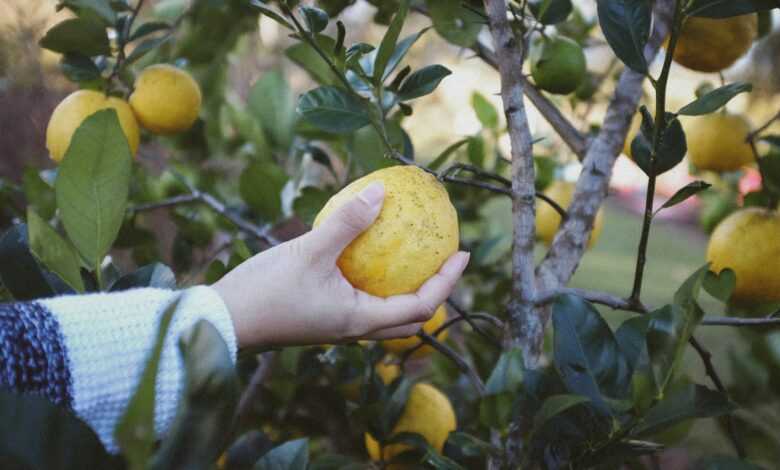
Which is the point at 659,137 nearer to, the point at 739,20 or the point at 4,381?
the point at 739,20

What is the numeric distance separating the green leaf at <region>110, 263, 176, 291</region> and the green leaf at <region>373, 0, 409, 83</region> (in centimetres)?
26

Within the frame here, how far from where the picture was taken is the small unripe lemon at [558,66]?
0.80 metres

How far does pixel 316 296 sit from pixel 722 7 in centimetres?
40

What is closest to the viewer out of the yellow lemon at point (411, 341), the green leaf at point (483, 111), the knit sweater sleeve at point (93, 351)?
the knit sweater sleeve at point (93, 351)

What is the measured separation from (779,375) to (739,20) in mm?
495

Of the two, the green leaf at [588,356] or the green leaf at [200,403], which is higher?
the green leaf at [200,403]

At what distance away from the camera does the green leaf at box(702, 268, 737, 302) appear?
2.23 feet

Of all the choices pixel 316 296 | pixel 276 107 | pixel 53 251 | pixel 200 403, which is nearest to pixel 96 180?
pixel 53 251

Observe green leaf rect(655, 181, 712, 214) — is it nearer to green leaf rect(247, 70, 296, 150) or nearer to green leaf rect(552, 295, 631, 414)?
green leaf rect(552, 295, 631, 414)

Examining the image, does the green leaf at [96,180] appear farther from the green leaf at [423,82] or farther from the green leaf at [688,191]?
the green leaf at [688,191]

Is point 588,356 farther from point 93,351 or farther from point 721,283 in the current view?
point 93,351


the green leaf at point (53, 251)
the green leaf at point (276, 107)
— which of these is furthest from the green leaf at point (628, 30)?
the green leaf at point (276, 107)

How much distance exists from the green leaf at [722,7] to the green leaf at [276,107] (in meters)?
0.82

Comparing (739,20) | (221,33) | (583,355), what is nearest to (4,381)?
(583,355)
